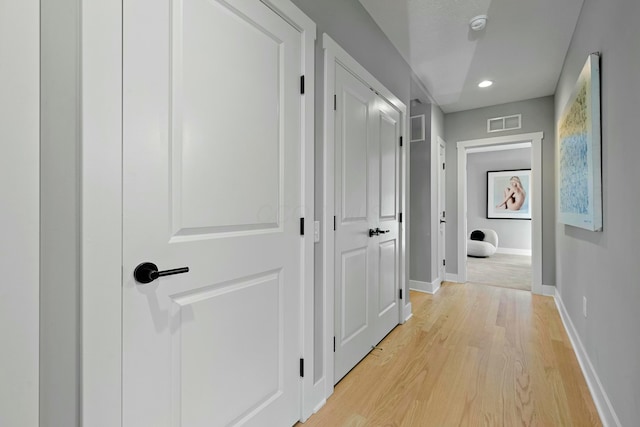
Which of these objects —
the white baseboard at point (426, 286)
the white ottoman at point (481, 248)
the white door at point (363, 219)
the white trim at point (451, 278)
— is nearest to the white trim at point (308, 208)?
the white door at point (363, 219)

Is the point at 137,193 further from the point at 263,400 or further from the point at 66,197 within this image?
the point at 263,400

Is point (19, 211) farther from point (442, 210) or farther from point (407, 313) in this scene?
point (442, 210)

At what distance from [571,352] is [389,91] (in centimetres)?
250

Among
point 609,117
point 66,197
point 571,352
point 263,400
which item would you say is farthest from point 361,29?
point 571,352

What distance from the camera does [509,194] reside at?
6.98m

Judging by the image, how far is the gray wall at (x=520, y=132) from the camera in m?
3.78

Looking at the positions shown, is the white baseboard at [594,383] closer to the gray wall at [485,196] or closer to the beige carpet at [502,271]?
the beige carpet at [502,271]

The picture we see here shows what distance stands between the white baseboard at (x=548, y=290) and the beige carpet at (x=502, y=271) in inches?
9.6

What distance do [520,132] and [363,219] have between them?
3.15 m

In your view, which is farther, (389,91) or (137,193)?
(389,91)

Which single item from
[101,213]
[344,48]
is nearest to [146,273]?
[101,213]

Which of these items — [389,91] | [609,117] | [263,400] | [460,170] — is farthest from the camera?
[460,170]

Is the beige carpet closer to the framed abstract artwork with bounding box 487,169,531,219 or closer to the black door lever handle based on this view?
the framed abstract artwork with bounding box 487,169,531,219

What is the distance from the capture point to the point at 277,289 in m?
1.40
